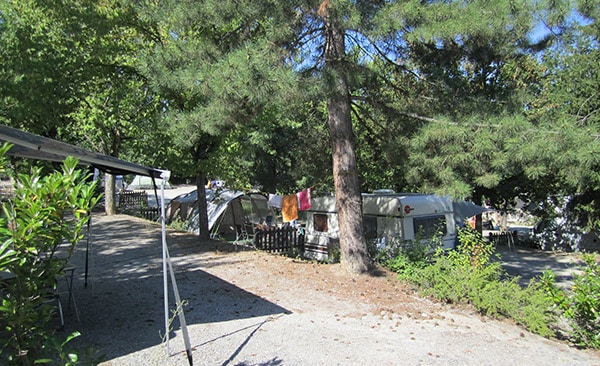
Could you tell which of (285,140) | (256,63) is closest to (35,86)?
(256,63)

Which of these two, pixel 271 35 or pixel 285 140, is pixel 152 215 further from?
pixel 271 35

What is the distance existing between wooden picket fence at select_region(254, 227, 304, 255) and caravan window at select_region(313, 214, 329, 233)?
70 centimetres

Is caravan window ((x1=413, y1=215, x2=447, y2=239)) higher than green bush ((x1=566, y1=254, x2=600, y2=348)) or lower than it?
higher

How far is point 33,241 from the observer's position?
2.01 metres

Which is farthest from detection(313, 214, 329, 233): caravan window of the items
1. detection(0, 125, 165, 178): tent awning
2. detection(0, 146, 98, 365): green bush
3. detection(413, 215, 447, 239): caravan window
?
detection(0, 146, 98, 365): green bush

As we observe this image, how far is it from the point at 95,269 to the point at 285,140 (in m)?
16.2

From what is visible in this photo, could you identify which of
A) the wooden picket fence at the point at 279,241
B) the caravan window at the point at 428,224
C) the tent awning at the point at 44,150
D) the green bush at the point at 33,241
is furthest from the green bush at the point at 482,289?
the green bush at the point at 33,241

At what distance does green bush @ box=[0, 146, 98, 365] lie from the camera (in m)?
1.96

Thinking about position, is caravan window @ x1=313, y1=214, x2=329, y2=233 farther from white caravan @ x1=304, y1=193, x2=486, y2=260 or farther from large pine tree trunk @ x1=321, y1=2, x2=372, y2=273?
large pine tree trunk @ x1=321, y1=2, x2=372, y2=273

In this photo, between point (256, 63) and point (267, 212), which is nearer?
point (256, 63)

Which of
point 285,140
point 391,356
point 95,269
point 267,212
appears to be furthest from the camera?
point 285,140

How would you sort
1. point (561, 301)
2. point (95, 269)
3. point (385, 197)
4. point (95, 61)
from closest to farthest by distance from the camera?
point (561, 301) → point (95, 269) → point (95, 61) → point (385, 197)

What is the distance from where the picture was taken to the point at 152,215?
18.8m

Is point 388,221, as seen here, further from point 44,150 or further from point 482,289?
point 44,150
